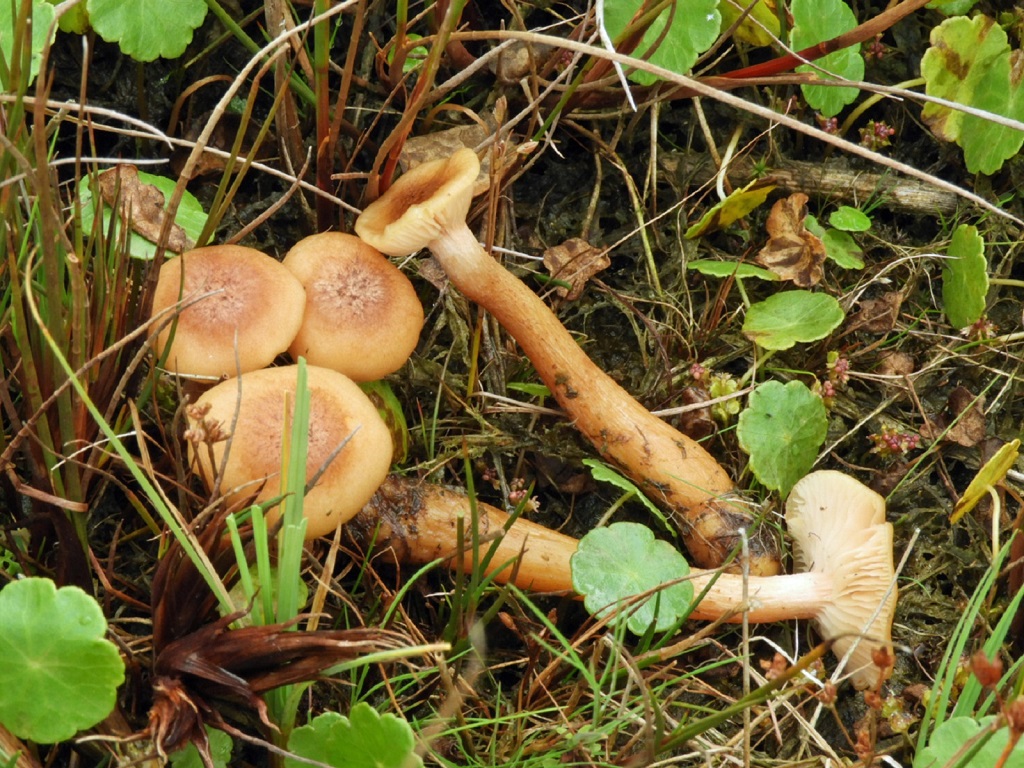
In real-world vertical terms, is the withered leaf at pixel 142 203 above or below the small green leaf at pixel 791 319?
above

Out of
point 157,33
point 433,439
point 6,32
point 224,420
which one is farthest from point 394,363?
point 6,32

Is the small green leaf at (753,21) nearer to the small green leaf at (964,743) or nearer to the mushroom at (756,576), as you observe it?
the mushroom at (756,576)

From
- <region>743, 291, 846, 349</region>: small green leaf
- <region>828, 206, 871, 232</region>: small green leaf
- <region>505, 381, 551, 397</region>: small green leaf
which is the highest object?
<region>828, 206, 871, 232</region>: small green leaf

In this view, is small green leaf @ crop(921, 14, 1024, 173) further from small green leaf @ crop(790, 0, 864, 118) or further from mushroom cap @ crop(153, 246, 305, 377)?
mushroom cap @ crop(153, 246, 305, 377)

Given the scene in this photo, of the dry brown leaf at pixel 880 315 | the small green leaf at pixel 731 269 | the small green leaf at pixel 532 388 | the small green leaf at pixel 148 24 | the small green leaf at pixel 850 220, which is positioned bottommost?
the small green leaf at pixel 532 388

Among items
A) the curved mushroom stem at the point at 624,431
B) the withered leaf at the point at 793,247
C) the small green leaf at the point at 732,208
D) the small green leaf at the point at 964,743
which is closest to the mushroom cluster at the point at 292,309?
the curved mushroom stem at the point at 624,431

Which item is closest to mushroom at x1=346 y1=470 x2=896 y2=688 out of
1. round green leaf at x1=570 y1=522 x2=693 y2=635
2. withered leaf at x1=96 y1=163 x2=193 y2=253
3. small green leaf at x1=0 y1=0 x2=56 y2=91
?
round green leaf at x1=570 y1=522 x2=693 y2=635

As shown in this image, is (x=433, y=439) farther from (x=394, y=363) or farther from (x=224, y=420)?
(x=224, y=420)

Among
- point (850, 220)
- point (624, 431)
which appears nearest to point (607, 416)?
point (624, 431)
